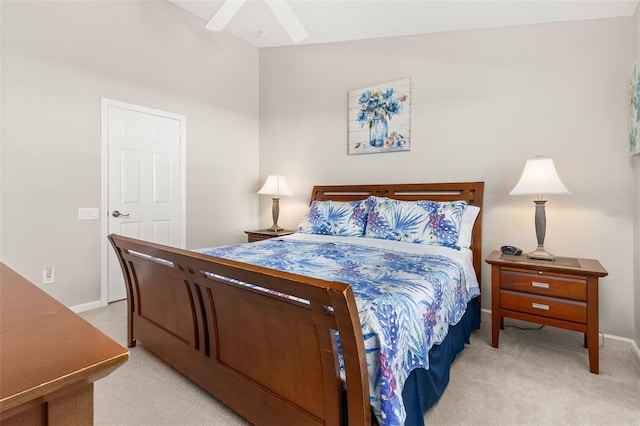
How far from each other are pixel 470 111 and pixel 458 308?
199 centimetres

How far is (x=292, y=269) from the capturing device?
6.23 feet

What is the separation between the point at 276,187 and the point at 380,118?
1556mm

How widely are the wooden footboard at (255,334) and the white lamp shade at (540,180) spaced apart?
2.07m

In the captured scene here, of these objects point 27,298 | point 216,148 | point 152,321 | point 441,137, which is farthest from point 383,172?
point 27,298

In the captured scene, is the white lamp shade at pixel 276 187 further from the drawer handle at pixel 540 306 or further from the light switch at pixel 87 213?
the drawer handle at pixel 540 306

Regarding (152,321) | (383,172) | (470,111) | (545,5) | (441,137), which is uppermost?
(545,5)

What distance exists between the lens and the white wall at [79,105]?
2723mm

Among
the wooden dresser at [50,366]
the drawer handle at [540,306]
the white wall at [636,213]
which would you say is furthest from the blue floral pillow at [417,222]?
the wooden dresser at [50,366]

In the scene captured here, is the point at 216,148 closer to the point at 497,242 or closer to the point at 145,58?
the point at 145,58

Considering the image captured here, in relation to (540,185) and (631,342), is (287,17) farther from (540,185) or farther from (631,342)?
(631,342)

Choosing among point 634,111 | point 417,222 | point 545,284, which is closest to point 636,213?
point 634,111

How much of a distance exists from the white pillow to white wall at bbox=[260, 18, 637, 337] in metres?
0.26

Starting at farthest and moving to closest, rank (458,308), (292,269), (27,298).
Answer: (458,308), (292,269), (27,298)

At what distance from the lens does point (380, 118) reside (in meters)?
3.64
